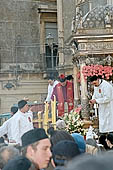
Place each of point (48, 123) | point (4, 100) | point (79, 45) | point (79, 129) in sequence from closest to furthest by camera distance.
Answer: point (79, 129), point (48, 123), point (79, 45), point (4, 100)

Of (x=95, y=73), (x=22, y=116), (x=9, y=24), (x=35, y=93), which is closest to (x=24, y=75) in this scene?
(x=35, y=93)

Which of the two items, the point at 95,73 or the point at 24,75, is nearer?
the point at 95,73

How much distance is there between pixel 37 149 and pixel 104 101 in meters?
5.98

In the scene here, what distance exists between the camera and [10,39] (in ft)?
69.4

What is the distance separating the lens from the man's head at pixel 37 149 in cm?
310

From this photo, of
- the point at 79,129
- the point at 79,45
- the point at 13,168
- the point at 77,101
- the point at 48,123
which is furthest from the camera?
the point at 77,101

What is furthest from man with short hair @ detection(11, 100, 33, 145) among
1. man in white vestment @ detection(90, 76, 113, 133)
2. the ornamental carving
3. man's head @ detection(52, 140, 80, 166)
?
the ornamental carving

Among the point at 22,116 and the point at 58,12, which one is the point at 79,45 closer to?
the point at 22,116

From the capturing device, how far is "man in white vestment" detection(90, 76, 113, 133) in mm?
8961

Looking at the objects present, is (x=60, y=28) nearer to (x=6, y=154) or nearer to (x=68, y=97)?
(x=68, y=97)

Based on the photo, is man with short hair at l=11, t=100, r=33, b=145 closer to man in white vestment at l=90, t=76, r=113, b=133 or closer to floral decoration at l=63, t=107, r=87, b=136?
floral decoration at l=63, t=107, r=87, b=136

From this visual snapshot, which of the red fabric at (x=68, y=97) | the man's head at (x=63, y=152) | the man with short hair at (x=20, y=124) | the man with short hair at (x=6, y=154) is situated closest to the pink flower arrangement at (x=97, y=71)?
the red fabric at (x=68, y=97)

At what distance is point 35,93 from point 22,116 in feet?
46.0

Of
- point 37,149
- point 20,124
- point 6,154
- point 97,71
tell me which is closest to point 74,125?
point 97,71
